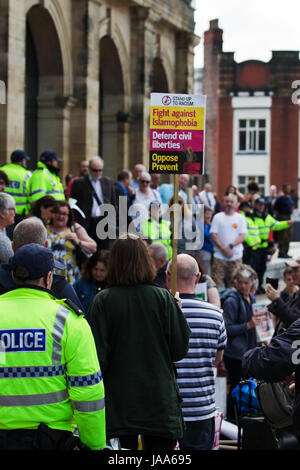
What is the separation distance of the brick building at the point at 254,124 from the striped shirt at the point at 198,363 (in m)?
42.6

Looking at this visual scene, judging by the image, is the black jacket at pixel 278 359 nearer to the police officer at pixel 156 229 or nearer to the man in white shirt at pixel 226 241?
the police officer at pixel 156 229

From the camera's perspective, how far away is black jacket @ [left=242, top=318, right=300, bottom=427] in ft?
15.2

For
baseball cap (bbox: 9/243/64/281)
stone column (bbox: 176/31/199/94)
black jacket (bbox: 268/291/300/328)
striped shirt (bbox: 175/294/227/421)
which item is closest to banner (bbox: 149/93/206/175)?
black jacket (bbox: 268/291/300/328)

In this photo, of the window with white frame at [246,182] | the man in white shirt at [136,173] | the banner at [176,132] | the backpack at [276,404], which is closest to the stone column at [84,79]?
the man in white shirt at [136,173]

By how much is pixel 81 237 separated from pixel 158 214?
2.13 meters

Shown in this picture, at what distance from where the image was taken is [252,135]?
158 ft

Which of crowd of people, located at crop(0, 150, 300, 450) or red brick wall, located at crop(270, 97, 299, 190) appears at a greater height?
red brick wall, located at crop(270, 97, 299, 190)

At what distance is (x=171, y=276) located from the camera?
598 centimetres

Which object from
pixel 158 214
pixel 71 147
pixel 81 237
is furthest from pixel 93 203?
pixel 71 147

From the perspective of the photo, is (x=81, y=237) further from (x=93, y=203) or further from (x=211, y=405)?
(x=211, y=405)

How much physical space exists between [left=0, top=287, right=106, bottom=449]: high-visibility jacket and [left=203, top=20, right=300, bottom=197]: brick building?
144 feet

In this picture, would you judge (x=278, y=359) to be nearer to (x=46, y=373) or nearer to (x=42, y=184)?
(x=46, y=373)

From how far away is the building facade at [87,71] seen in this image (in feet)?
54.4

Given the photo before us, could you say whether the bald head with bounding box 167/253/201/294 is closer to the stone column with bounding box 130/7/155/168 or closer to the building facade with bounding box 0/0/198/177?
the building facade with bounding box 0/0/198/177
